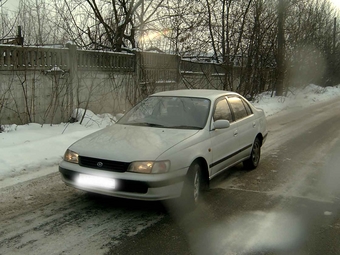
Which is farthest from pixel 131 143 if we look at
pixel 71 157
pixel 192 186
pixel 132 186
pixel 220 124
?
pixel 220 124

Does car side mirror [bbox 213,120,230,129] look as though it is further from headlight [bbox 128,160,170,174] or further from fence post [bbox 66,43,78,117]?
fence post [bbox 66,43,78,117]

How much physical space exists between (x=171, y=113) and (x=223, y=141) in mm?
869

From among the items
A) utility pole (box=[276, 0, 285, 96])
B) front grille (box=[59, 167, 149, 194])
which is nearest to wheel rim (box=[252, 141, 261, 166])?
front grille (box=[59, 167, 149, 194])

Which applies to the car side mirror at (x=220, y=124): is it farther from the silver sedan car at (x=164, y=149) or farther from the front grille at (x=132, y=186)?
the front grille at (x=132, y=186)

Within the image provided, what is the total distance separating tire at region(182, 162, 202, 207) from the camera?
4.41 m

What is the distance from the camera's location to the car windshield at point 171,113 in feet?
17.1

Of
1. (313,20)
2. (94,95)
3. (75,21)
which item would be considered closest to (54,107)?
(94,95)

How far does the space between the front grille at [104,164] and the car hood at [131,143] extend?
0.15 ft

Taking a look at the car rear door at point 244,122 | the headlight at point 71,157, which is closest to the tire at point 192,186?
the headlight at point 71,157

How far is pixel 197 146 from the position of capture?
464cm

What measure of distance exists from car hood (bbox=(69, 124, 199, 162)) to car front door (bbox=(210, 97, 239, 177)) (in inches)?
16.8

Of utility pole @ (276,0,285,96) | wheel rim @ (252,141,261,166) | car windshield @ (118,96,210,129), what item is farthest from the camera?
utility pole @ (276,0,285,96)

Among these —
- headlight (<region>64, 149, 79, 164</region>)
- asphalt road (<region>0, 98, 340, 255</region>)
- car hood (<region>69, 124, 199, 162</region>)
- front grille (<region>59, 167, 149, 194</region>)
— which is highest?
car hood (<region>69, 124, 199, 162</region>)

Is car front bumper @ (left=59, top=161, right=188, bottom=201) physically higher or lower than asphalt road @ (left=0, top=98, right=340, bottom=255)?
higher
